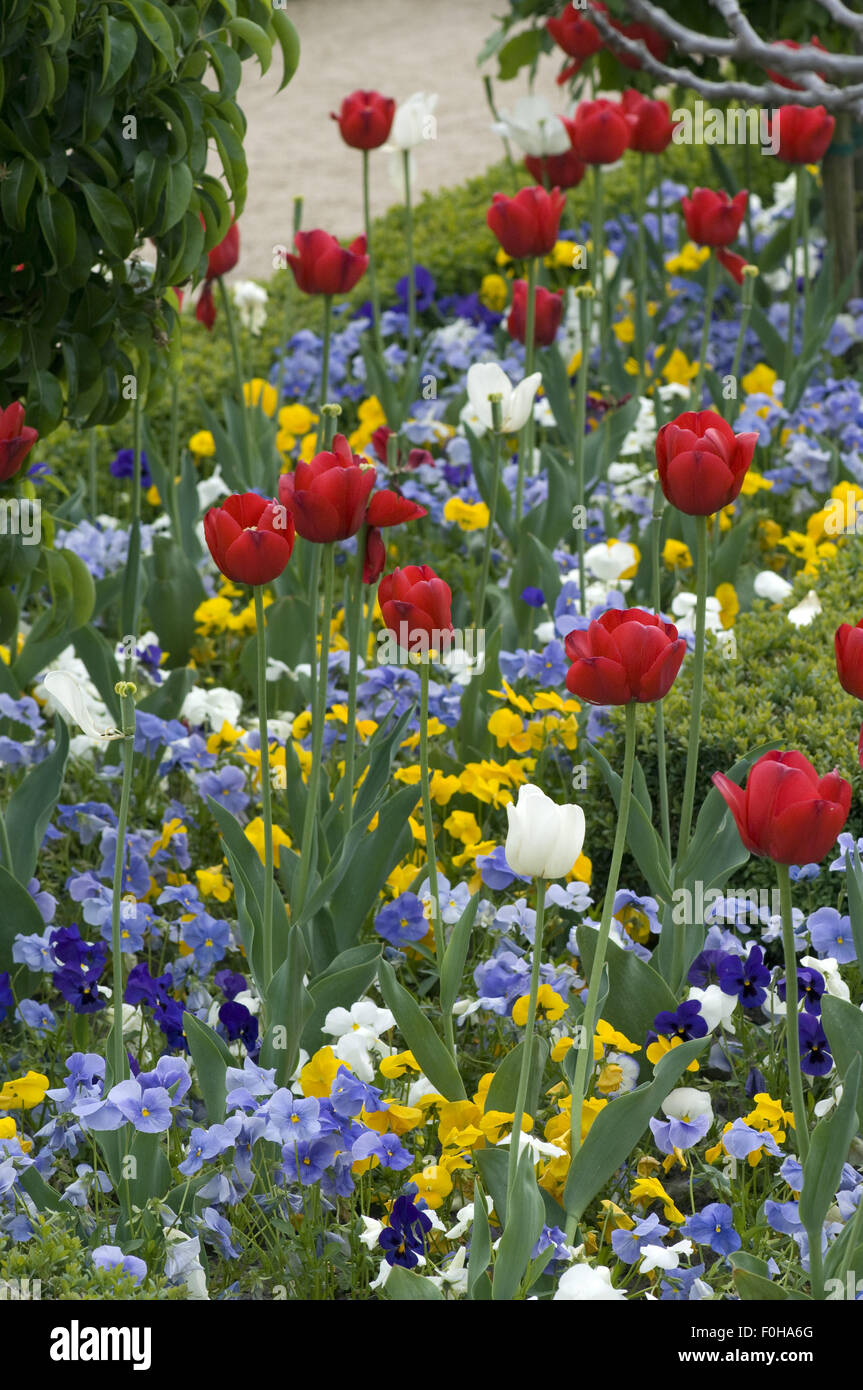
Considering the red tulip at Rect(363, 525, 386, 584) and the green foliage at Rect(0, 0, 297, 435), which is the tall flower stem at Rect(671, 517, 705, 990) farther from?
the green foliage at Rect(0, 0, 297, 435)

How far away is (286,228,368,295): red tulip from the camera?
10.0 feet

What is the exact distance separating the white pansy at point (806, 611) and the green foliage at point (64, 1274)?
174 centimetres

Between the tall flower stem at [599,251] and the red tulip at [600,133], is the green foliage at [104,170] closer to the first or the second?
the red tulip at [600,133]

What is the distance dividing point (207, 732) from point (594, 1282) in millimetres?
1741

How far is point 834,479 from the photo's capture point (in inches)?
146

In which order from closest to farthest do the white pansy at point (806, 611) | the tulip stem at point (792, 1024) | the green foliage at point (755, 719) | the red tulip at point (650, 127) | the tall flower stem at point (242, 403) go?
the tulip stem at point (792, 1024) → the green foliage at point (755, 719) → the white pansy at point (806, 611) → the tall flower stem at point (242, 403) → the red tulip at point (650, 127)

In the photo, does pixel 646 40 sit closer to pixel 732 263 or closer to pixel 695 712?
pixel 732 263

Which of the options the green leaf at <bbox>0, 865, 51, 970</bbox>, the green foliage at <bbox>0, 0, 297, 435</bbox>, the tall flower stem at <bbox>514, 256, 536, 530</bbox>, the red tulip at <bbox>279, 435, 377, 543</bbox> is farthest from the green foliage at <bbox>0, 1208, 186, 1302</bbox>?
the tall flower stem at <bbox>514, 256, 536, 530</bbox>

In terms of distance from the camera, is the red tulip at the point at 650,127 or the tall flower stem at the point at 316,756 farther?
the red tulip at the point at 650,127

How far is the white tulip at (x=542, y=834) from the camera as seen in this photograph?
1.47 meters

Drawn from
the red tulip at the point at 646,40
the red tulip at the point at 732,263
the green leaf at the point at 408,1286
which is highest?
the red tulip at the point at 646,40

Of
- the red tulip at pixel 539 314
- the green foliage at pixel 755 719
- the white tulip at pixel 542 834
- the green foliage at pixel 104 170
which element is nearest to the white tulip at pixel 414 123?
the red tulip at pixel 539 314

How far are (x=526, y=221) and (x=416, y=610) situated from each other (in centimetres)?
156

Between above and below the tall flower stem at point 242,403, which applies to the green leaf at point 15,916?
below
